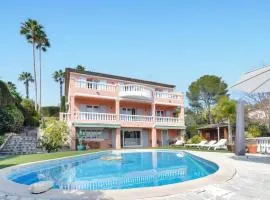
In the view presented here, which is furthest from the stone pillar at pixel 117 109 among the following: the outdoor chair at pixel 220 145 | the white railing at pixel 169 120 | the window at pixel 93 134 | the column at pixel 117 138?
the outdoor chair at pixel 220 145

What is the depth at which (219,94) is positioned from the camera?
52656mm

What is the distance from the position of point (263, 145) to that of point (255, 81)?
714 centimetres

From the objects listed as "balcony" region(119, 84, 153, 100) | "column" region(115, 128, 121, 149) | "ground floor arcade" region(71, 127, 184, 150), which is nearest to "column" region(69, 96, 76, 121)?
"ground floor arcade" region(71, 127, 184, 150)

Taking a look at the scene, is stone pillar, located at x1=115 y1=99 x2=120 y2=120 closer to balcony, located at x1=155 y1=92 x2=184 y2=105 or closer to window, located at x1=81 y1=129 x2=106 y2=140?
window, located at x1=81 y1=129 x2=106 y2=140

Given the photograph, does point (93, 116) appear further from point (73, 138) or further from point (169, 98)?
point (169, 98)

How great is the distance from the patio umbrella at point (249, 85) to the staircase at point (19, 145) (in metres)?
17.3

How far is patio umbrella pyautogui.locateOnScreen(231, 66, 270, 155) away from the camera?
12.6m

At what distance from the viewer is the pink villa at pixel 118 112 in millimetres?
28844

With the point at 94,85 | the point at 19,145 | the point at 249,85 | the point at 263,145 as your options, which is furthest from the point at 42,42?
the point at 249,85

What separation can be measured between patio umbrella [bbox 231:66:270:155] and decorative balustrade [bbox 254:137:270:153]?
9.99 ft

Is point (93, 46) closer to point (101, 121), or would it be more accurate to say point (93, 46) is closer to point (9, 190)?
point (101, 121)

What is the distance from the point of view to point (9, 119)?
27.5 metres

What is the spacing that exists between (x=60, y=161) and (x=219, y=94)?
41490mm

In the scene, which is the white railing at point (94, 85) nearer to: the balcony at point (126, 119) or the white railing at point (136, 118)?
the balcony at point (126, 119)
